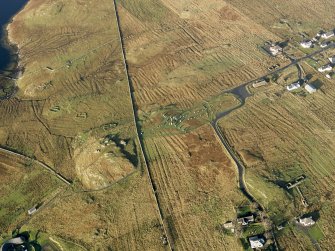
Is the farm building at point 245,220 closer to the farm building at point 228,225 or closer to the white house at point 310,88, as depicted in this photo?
the farm building at point 228,225

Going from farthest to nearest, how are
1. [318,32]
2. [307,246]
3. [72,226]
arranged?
1. [318,32]
2. [72,226]
3. [307,246]

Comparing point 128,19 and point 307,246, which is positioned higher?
point 128,19

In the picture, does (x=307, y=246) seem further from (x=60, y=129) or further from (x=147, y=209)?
(x=60, y=129)

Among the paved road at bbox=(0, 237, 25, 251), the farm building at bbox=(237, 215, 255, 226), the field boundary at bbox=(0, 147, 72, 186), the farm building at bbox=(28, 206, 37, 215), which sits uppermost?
the farm building at bbox=(237, 215, 255, 226)

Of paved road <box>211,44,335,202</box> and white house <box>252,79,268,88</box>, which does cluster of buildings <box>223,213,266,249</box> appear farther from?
white house <box>252,79,268,88</box>

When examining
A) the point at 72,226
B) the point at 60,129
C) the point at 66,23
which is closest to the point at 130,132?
the point at 60,129

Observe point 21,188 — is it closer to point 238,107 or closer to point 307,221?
point 238,107

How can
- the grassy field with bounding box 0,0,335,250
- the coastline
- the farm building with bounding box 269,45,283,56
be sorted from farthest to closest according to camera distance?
the coastline → the farm building with bounding box 269,45,283,56 → the grassy field with bounding box 0,0,335,250

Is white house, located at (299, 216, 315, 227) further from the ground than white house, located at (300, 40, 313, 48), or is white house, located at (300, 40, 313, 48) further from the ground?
white house, located at (300, 40, 313, 48)

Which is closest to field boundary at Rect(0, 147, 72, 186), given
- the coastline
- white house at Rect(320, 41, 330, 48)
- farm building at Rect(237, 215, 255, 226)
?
the coastline
